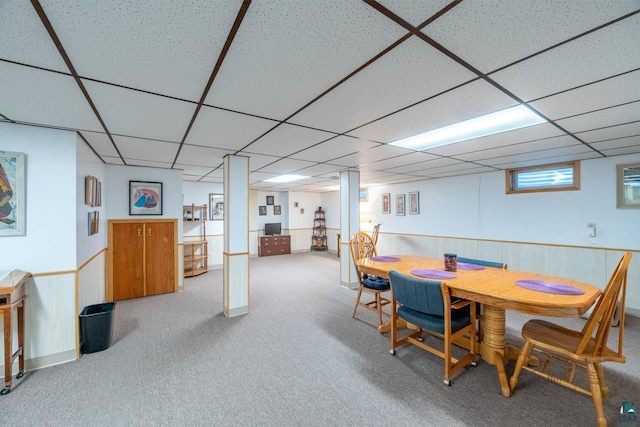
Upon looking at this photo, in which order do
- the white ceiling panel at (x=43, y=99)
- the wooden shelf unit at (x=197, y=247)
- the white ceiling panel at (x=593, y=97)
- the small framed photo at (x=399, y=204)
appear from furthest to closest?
1. the small framed photo at (x=399, y=204)
2. the wooden shelf unit at (x=197, y=247)
3. the white ceiling panel at (x=593, y=97)
4. the white ceiling panel at (x=43, y=99)

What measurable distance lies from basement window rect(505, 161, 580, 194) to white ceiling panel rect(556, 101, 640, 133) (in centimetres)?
211

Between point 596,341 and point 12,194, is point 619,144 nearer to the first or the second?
point 596,341

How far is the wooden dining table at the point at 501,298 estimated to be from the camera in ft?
5.90

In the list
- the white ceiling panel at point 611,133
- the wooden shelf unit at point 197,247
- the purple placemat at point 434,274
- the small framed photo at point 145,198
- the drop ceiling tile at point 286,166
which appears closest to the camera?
the white ceiling panel at point 611,133

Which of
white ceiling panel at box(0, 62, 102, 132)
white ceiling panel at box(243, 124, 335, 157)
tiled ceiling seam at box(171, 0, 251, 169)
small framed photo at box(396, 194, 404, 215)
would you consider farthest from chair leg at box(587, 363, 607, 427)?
small framed photo at box(396, 194, 404, 215)

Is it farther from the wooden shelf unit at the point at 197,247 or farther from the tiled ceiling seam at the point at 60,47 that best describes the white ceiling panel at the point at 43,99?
the wooden shelf unit at the point at 197,247

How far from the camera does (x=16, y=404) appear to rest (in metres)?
1.91

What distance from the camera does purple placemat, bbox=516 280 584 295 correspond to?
2.02m

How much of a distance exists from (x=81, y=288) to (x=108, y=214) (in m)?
1.83

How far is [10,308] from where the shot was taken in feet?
6.40

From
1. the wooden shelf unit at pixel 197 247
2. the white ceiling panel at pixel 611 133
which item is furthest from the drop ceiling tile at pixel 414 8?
the wooden shelf unit at pixel 197 247

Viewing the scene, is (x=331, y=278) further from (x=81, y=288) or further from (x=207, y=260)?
(x=81, y=288)

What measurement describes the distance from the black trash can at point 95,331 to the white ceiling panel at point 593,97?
166 inches

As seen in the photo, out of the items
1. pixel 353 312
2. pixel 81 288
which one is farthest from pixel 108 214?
pixel 353 312
